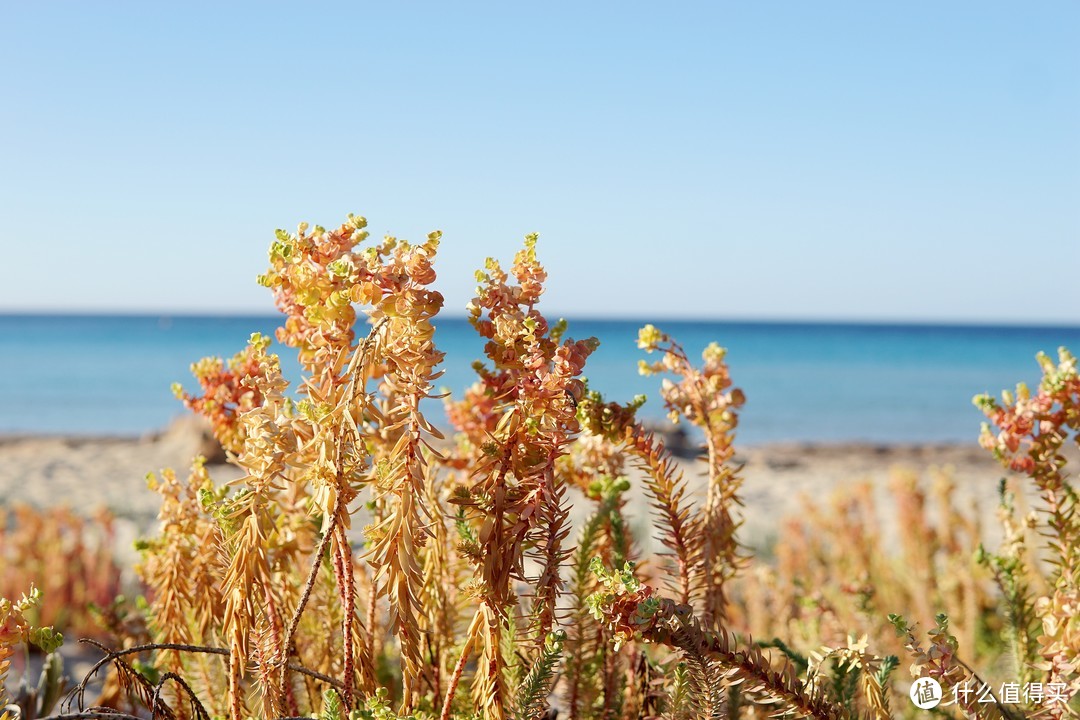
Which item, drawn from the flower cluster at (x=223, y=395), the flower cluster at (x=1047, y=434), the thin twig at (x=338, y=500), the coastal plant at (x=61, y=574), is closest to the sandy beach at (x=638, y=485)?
Result: the coastal plant at (x=61, y=574)

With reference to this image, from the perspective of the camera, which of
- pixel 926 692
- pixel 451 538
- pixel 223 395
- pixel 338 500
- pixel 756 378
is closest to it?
pixel 338 500

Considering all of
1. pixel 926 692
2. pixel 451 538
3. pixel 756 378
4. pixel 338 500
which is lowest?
pixel 756 378

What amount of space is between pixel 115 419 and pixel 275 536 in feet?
112

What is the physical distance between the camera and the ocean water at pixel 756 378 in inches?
1232

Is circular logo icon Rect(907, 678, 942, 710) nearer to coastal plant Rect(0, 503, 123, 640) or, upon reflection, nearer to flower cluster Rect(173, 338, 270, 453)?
flower cluster Rect(173, 338, 270, 453)

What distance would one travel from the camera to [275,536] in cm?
136

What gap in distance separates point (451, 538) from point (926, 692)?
0.79 metres

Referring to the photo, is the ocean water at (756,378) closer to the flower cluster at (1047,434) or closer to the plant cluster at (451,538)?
the plant cluster at (451,538)

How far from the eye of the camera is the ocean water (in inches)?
1232

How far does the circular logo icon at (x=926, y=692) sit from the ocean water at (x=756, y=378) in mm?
5470

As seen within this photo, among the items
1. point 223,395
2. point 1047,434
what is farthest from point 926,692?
point 223,395

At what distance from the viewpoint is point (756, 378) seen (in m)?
52.3

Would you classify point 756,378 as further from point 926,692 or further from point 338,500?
point 338,500

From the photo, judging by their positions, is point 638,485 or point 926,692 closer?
point 926,692
